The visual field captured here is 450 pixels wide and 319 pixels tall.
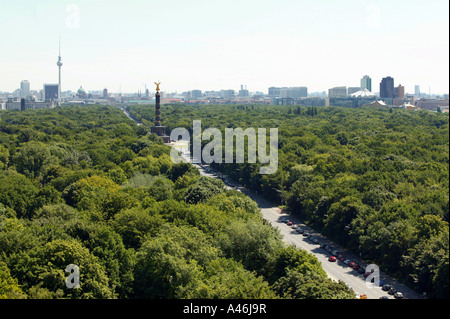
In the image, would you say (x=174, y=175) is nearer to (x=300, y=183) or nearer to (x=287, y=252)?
(x=300, y=183)

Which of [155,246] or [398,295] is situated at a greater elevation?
[155,246]

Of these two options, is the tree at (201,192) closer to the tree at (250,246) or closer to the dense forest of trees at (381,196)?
the dense forest of trees at (381,196)

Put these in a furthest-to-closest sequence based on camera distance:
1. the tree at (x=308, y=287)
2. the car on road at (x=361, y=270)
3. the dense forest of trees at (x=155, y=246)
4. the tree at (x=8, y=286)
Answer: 1. the car on road at (x=361, y=270)
2. the dense forest of trees at (x=155, y=246)
3. the tree at (x=308, y=287)
4. the tree at (x=8, y=286)

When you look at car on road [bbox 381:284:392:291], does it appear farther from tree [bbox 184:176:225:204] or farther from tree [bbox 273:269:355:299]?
tree [bbox 184:176:225:204]

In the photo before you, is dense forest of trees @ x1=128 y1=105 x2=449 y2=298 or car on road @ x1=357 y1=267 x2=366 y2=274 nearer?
dense forest of trees @ x1=128 y1=105 x2=449 y2=298

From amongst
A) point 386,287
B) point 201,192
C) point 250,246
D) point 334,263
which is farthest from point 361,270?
point 201,192

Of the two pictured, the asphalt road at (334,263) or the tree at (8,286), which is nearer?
the tree at (8,286)

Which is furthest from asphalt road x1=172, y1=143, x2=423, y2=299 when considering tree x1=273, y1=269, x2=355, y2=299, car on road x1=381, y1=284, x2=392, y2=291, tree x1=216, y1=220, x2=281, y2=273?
tree x1=273, y1=269, x2=355, y2=299

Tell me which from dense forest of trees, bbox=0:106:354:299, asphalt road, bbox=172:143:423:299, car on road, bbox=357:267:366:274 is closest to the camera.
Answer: dense forest of trees, bbox=0:106:354:299

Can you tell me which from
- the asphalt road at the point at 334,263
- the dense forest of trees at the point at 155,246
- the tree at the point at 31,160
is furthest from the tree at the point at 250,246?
the tree at the point at 31,160

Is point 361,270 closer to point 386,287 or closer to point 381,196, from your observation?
point 386,287

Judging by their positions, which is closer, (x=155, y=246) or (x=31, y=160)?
(x=155, y=246)

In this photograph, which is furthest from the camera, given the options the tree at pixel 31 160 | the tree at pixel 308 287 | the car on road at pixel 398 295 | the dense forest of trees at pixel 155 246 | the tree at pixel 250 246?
the tree at pixel 31 160
